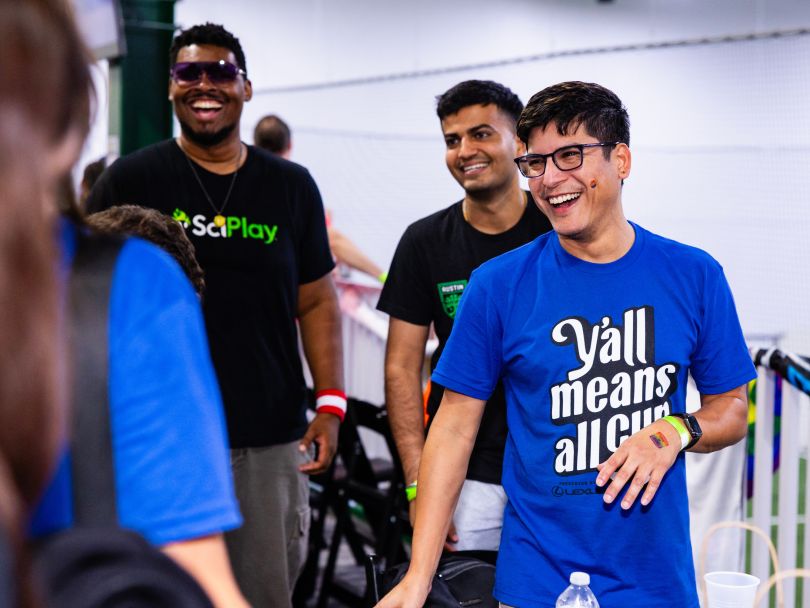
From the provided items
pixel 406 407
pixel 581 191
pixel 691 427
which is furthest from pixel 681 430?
pixel 406 407

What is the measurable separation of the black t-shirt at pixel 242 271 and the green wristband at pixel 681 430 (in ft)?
4.85

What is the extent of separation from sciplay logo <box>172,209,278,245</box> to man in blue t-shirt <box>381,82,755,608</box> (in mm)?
1093

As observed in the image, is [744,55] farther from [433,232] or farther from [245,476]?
[245,476]

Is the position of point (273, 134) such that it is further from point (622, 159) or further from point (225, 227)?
point (622, 159)

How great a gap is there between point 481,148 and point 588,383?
1260 mm

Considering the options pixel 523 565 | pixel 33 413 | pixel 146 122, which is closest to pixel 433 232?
pixel 523 565

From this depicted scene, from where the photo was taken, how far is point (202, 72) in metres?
3.43

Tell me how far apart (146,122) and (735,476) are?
4.99 metres

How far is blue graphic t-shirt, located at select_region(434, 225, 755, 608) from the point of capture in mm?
2297

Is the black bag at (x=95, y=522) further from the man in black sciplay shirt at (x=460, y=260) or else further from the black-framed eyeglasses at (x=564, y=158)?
the man in black sciplay shirt at (x=460, y=260)

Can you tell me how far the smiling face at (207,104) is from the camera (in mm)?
3355

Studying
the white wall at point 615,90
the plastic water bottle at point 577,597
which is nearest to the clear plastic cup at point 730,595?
the plastic water bottle at point 577,597

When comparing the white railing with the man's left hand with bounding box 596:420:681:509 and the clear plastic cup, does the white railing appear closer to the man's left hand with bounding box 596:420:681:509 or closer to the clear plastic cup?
the clear plastic cup

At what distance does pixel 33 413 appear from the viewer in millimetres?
763
